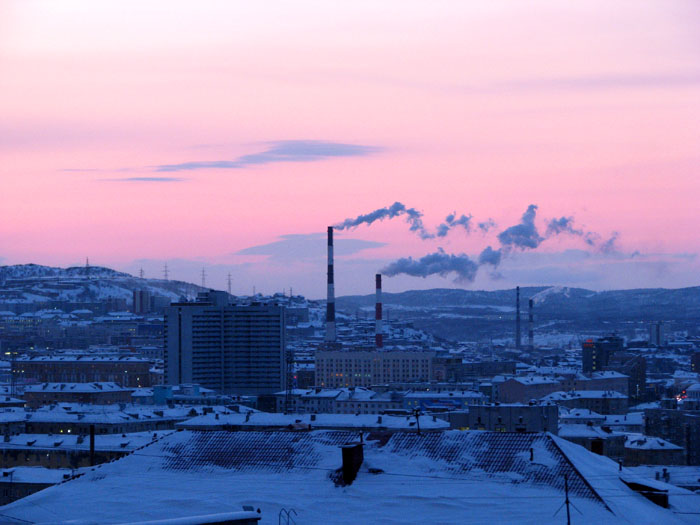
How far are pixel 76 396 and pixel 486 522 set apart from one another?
89.9 meters

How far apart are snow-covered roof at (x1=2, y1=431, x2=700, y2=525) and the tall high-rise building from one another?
108 metres

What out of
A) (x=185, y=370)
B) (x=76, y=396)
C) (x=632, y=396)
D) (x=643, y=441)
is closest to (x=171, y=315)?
(x=185, y=370)

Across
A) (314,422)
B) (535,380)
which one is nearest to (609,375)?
(535,380)

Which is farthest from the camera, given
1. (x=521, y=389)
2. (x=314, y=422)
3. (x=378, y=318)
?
(x=378, y=318)

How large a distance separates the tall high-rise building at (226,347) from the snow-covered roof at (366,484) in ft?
353

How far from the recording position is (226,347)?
141750 millimetres

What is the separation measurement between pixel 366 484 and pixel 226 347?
116m

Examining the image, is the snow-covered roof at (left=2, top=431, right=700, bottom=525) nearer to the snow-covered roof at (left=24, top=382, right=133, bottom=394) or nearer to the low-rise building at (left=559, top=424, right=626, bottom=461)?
the low-rise building at (left=559, top=424, right=626, bottom=461)

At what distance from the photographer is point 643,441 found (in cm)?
Answer: 7606

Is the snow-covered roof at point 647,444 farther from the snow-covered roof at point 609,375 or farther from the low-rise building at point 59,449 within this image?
the snow-covered roof at point 609,375

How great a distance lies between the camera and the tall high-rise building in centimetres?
13862

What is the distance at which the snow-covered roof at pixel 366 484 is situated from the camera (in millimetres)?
25312

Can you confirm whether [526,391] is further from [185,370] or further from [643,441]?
[643,441]

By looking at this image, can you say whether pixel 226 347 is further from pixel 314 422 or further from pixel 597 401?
pixel 314 422
